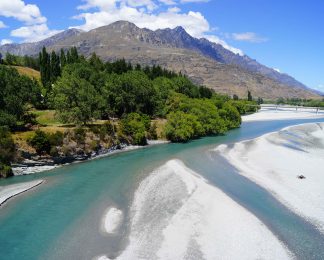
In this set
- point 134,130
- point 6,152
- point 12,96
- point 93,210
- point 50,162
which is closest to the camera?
point 93,210

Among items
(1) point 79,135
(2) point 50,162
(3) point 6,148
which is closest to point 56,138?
(2) point 50,162

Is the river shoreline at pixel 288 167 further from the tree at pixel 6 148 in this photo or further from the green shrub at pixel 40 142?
the tree at pixel 6 148

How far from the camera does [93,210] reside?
1678 inches

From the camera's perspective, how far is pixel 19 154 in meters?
62.8

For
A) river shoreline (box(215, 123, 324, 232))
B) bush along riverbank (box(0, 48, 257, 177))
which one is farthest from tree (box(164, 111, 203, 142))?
river shoreline (box(215, 123, 324, 232))

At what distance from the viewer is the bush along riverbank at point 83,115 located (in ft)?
221

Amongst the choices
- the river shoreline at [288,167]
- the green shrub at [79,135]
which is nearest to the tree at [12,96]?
the green shrub at [79,135]

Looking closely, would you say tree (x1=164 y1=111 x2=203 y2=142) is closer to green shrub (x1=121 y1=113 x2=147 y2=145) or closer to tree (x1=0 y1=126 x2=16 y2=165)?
green shrub (x1=121 y1=113 x2=147 y2=145)

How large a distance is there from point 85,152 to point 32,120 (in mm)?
14435

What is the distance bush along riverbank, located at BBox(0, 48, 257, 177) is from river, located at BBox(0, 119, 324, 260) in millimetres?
5961

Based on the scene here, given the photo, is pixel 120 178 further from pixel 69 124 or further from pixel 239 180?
pixel 69 124

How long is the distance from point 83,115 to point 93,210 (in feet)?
135

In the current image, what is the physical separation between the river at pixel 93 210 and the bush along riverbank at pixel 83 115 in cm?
596

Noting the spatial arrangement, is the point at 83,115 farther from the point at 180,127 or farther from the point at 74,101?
the point at 180,127
